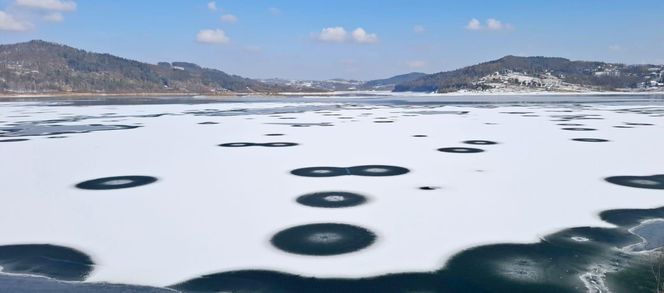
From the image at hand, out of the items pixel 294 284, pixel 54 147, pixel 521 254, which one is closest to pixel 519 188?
pixel 521 254

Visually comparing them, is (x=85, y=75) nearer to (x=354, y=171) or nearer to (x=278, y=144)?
(x=278, y=144)

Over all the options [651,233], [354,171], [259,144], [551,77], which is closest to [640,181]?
[651,233]

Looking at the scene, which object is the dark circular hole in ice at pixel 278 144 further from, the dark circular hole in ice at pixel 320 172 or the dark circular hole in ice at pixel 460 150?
the dark circular hole in ice at pixel 460 150

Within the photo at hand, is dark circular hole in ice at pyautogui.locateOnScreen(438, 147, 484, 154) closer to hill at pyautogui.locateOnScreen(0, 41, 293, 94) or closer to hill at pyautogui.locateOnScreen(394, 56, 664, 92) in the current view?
hill at pyautogui.locateOnScreen(394, 56, 664, 92)

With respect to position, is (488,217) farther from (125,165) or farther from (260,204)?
(125,165)

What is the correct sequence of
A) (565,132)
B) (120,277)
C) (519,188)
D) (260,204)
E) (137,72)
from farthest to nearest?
(137,72), (565,132), (519,188), (260,204), (120,277)

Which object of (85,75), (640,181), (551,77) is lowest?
(640,181)
